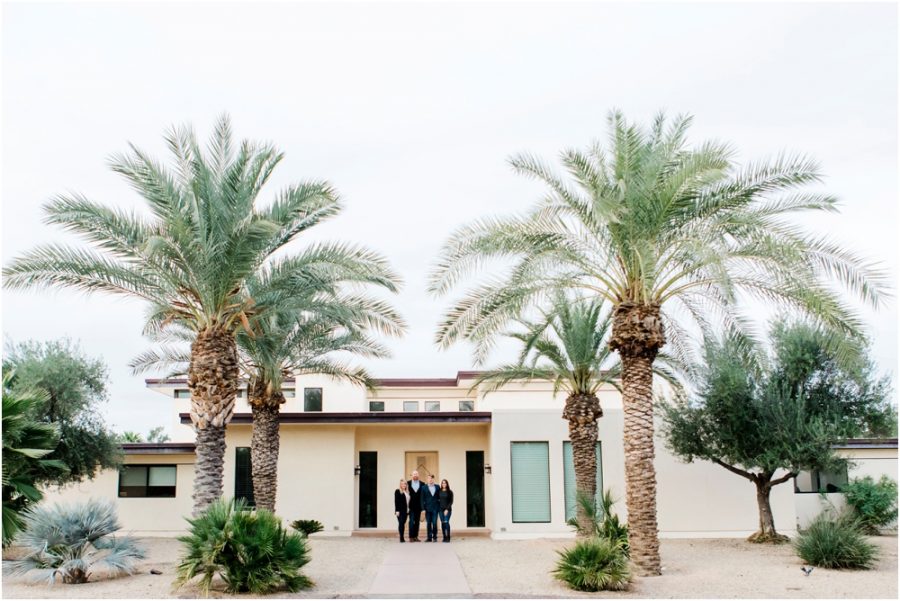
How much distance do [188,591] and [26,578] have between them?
354 cm

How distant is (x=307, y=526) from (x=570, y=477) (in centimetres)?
752

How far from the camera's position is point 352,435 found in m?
24.4

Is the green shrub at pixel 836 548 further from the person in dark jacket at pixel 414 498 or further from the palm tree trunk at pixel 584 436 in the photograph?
the person in dark jacket at pixel 414 498

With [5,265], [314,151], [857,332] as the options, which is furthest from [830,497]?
[5,265]

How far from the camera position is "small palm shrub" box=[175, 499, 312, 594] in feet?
40.1

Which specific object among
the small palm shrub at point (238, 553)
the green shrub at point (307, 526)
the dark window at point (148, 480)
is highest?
the dark window at point (148, 480)

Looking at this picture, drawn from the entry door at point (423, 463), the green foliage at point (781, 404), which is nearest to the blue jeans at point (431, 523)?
the entry door at point (423, 463)

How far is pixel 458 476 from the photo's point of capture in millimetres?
25438

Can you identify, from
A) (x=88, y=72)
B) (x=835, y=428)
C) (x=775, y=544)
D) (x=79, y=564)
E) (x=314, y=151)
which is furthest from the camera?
(x=775, y=544)

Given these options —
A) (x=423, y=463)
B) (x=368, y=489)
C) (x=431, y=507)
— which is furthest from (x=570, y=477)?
(x=368, y=489)

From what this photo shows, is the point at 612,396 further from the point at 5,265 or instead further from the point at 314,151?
the point at 5,265

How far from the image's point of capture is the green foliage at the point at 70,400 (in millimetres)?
19797

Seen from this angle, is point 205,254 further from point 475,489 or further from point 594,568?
point 475,489

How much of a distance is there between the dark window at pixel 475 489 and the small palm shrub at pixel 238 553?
43.0ft
